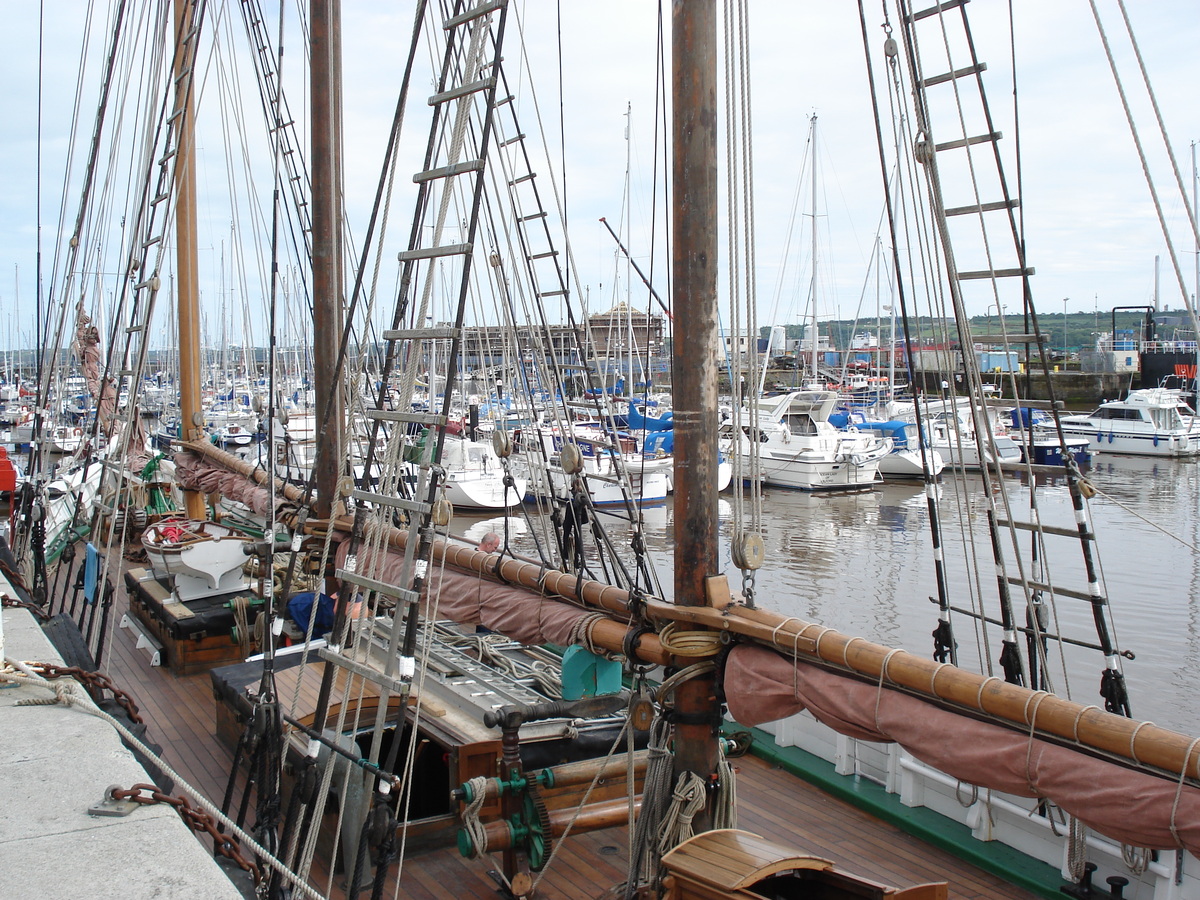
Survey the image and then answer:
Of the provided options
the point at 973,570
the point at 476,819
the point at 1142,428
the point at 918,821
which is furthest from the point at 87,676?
the point at 1142,428

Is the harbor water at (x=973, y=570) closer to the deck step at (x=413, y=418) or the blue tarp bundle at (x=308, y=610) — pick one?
the blue tarp bundle at (x=308, y=610)

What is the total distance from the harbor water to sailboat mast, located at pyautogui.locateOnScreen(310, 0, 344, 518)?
6.37ft

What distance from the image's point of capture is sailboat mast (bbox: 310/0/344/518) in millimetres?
8000

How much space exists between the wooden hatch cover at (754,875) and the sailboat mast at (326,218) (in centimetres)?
501

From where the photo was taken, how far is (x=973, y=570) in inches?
445

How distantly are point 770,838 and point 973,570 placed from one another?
646cm

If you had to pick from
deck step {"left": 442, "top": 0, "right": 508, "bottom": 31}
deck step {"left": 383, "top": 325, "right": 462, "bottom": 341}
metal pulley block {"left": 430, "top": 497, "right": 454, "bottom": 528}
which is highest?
deck step {"left": 442, "top": 0, "right": 508, "bottom": 31}

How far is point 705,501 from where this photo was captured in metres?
4.47

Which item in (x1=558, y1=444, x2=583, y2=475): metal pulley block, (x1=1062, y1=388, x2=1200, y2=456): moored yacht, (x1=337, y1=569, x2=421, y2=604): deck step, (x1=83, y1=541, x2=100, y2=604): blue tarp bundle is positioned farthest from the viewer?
(x1=1062, y1=388, x2=1200, y2=456): moored yacht

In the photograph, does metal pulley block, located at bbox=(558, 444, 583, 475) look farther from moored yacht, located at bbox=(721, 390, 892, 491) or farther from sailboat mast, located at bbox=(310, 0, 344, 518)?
moored yacht, located at bbox=(721, 390, 892, 491)

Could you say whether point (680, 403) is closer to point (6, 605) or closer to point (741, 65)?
point (741, 65)

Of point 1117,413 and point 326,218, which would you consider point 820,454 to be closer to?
point 1117,413

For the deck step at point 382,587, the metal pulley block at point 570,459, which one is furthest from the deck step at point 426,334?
the metal pulley block at point 570,459

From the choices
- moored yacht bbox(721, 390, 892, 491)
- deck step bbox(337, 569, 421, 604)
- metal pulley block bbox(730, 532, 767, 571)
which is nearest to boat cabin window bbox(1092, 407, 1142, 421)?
moored yacht bbox(721, 390, 892, 491)
